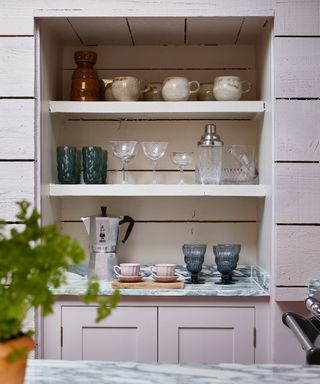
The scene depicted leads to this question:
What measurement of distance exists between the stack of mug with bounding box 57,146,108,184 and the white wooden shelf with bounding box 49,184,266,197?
10 centimetres

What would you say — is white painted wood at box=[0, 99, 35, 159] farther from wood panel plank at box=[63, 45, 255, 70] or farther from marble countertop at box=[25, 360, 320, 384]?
marble countertop at box=[25, 360, 320, 384]

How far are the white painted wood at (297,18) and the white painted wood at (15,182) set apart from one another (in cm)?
111

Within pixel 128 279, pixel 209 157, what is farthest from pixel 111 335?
pixel 209 157

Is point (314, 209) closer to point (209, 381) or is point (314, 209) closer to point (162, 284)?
point (162, 284)

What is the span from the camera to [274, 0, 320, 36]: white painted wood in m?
2.45

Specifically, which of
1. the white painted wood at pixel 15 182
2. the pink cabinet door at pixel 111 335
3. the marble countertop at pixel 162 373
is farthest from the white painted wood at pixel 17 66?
the marble countertop at pixel 162 373

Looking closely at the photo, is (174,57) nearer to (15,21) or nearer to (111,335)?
(15,21)

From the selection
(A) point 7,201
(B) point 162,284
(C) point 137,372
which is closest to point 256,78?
(B) point 162,284

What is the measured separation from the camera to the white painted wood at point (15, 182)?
8.09 feet

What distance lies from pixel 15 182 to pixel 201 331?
3.06 feet

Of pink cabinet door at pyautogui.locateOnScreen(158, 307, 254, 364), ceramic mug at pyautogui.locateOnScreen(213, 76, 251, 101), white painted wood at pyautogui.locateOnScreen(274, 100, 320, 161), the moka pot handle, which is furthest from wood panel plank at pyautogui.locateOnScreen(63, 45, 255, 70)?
pink cabinet door at pyautogui.locateOnScreen(158, 307, 254, 364)

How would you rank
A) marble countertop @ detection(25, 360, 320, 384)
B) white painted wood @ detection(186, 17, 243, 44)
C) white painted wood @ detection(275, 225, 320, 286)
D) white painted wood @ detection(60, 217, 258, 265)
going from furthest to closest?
white painted wood @ detection(60, 217, 258, 265), white painted wood @ detection(186, 17, 243, 44), white painted wood @ detection(275, 225, 320, 286), marble countertop @ detection(25, 360, 320, 384)

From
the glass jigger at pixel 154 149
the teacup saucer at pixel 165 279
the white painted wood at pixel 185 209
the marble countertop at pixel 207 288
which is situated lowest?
the marble countertop at pixel 207 288

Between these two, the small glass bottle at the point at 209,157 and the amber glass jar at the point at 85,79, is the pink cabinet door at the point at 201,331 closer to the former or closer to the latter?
the small glass bottle at the point at 209,157
